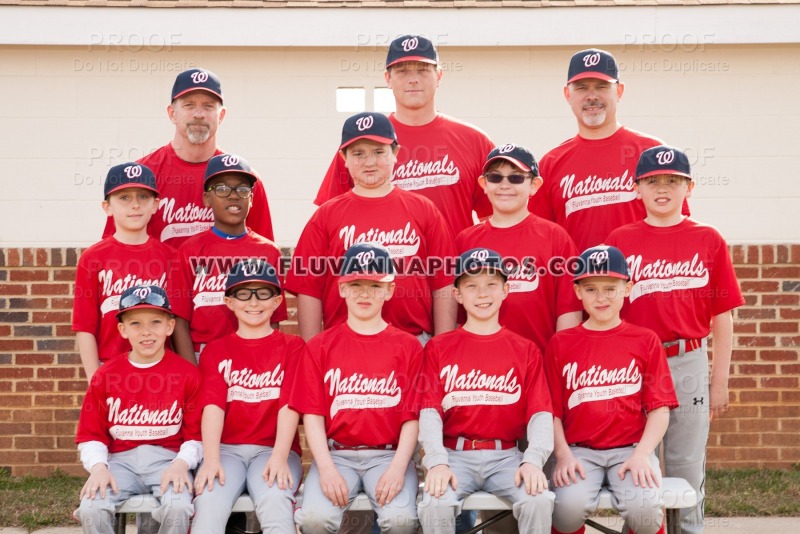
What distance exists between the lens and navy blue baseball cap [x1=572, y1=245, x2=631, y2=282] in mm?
4211

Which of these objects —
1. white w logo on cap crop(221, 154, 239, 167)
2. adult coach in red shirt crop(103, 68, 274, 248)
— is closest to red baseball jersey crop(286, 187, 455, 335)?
white w logo on cap crop(221, 154, 239, 167)

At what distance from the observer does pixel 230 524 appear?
4266 mm

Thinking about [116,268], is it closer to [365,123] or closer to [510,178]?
[365,123]

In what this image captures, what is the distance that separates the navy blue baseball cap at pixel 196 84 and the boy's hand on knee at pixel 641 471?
9.19 ft

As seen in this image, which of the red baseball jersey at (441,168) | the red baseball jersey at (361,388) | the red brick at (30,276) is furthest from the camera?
the red brick at (30,276)

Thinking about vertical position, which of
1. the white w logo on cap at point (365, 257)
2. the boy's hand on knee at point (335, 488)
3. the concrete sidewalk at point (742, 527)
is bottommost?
the concrete sidewalk at point (742, 527)

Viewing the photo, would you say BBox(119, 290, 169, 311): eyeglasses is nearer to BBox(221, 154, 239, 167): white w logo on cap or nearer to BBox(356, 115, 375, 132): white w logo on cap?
BBox(221, 154, 239, 167): white w logo on cap

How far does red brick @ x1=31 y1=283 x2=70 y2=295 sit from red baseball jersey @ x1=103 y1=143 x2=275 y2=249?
1.56 m

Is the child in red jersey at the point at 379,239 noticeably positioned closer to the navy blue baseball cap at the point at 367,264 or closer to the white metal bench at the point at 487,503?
the navy blue baseball cap at the point at 367,264

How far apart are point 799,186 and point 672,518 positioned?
10.5 feet

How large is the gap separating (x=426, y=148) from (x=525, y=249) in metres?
0.81

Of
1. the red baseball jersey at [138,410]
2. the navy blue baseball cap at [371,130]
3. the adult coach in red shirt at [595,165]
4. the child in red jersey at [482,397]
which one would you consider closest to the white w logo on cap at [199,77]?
the navy blue baseball cap at [371,130]

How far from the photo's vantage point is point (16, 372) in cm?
632

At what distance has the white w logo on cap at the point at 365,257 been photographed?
165 inches
